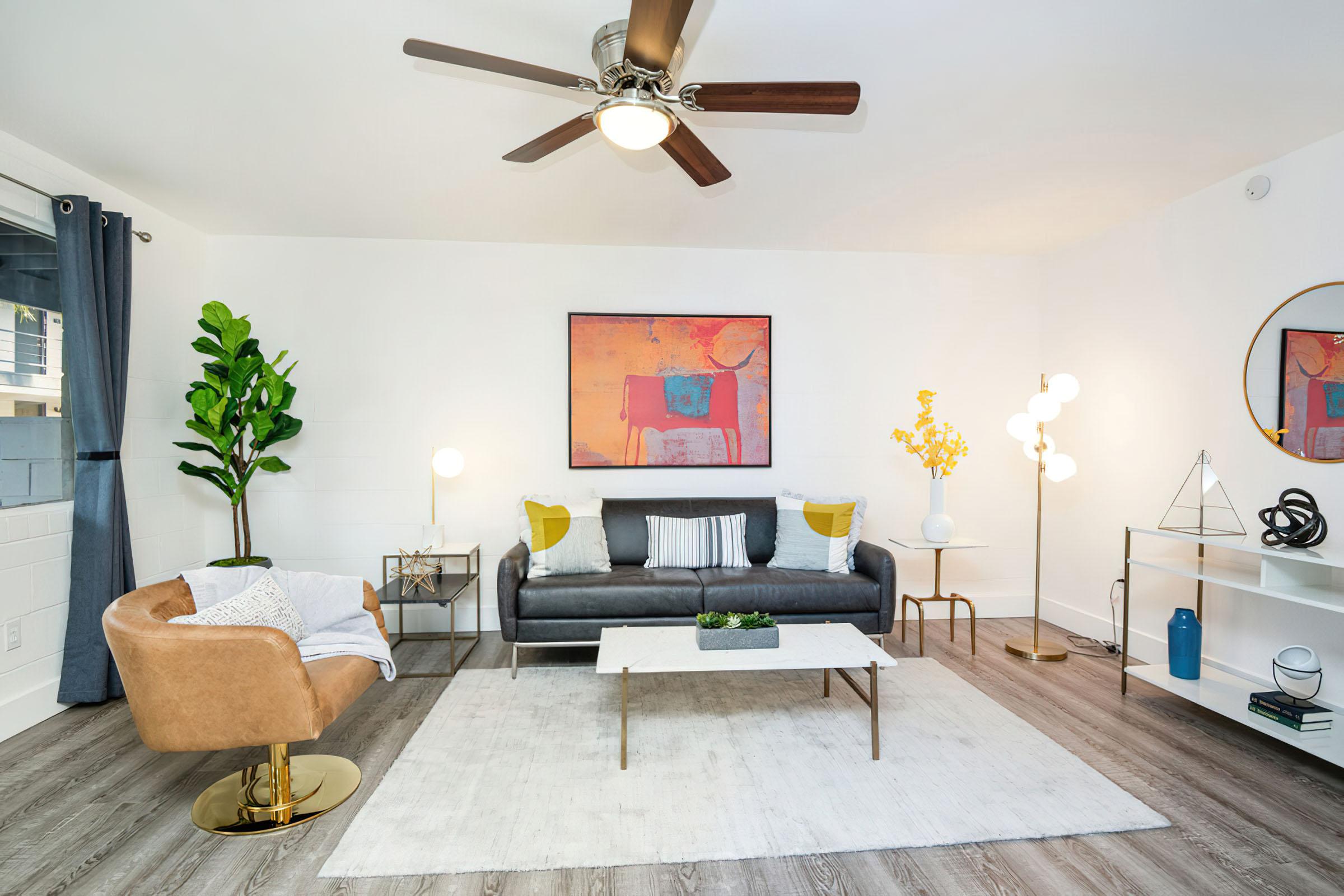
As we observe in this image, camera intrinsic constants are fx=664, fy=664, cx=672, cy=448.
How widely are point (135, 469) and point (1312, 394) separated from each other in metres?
6.05

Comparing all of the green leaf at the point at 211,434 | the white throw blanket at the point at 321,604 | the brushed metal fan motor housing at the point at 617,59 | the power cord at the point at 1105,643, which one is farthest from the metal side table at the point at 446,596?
the power cord at the point at 1105,643

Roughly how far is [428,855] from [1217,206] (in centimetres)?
469

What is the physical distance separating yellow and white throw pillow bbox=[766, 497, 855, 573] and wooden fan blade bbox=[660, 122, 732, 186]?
7.34ft

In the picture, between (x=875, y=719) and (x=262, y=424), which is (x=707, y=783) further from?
(x=262, y=424)

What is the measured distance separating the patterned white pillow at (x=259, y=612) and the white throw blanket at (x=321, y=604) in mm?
40

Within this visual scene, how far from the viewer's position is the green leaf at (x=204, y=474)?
3783mm

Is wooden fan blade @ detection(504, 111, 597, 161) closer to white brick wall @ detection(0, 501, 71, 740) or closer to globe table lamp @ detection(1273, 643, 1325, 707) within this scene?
white brick wall @ detection(0, 501, 71, 740)

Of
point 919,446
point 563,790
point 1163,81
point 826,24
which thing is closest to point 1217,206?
point 1163,81

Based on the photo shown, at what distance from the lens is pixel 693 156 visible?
2.49 meters

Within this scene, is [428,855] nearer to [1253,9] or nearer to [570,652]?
[570,652]

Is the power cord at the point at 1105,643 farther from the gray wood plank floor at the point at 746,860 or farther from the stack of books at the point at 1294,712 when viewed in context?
the stack of books at the point at 1294,712

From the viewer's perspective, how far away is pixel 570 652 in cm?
422

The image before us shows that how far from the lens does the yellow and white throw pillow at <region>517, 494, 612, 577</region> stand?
3.94m

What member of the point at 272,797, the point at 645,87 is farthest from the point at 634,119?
the point at 272,797
